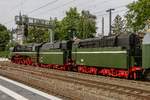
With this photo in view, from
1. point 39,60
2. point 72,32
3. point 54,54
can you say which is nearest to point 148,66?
point 54,54

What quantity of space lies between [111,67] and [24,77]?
7216 millimetres

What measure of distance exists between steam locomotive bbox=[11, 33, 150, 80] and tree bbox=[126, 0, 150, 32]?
47.3 feet

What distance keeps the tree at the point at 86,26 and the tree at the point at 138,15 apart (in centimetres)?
2273

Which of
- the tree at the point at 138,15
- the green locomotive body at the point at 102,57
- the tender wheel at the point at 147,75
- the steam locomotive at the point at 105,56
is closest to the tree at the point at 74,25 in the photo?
the tree at the point at 138,15

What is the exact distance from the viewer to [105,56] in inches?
1075

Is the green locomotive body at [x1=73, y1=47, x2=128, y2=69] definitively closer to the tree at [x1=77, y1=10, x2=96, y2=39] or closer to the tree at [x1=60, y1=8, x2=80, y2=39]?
the tree at [x1=77, y1=10, x2=96, y2=39]

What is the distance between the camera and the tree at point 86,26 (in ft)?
257

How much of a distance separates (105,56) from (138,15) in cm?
2429

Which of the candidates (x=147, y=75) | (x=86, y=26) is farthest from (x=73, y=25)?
(x=147, y=75)

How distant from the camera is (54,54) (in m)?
38.1

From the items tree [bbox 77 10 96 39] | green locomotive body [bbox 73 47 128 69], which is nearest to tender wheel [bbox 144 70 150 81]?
green locomotive body [bbox 73 47 128 69]

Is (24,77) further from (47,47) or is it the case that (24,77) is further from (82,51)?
(47,47)

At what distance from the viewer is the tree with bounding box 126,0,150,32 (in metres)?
48.8

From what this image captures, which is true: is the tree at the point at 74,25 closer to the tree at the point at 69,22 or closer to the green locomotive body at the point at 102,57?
the tree at the point at 69,22
